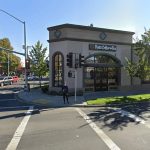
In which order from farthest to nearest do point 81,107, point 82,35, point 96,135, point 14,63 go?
point 14,63
point 82,35
point 81,107
point 96,135

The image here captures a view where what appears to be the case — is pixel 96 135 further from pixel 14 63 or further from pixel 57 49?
pixel 14 63

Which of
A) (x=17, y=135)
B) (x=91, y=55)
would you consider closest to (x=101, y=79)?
(x=91, y=55)

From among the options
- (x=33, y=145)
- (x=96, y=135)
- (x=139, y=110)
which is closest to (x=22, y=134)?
(x=33, y=145)

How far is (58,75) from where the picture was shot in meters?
33.8

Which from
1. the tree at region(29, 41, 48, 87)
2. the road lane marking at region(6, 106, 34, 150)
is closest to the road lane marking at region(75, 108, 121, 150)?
the road lane marking at region(6, 106, 34, 150)

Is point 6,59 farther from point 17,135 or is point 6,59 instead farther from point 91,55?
point 17,135

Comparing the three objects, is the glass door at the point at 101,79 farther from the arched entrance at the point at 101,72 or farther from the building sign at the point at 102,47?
the building sign at the point at 102,47

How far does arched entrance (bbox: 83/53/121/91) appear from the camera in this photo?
112 ft

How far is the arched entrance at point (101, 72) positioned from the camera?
112ft

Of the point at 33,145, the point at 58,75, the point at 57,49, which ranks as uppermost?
the point at 57,49

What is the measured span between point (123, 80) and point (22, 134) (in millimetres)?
24147

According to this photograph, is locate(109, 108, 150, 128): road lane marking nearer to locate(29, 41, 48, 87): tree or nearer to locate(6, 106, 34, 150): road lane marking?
locate(6, 106, 34, 150): road lane marking

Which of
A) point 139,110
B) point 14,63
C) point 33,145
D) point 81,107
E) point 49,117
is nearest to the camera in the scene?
point 33,145

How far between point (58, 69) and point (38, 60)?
50.9ft
